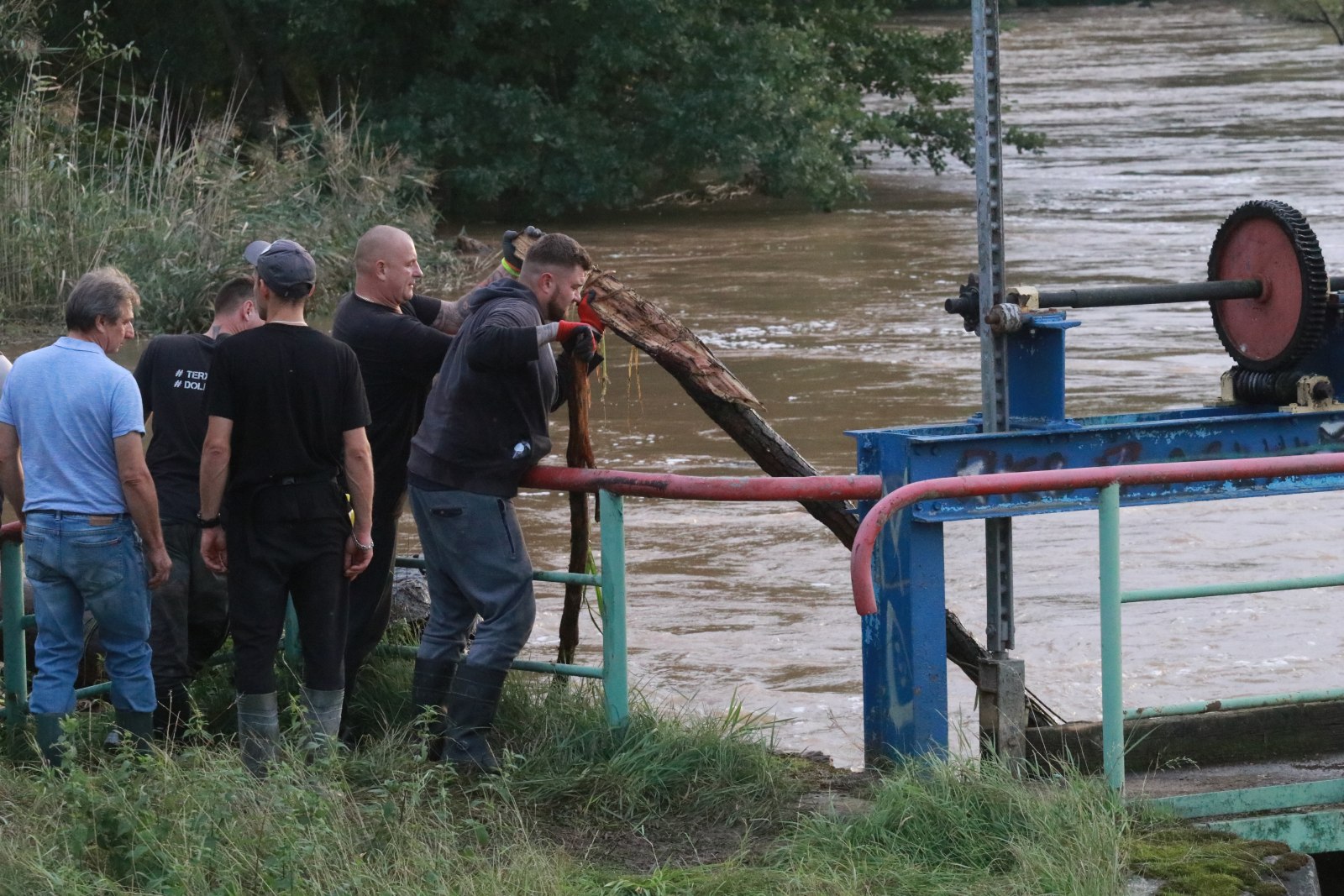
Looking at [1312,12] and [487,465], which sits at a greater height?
[1312,12]

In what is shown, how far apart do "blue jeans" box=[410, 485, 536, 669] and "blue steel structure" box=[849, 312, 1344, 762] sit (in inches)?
40.5

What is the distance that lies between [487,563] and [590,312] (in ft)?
3.17

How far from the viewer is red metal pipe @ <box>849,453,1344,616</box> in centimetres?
429

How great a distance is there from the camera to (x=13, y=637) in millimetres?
5391

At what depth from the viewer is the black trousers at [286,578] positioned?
16.2ft

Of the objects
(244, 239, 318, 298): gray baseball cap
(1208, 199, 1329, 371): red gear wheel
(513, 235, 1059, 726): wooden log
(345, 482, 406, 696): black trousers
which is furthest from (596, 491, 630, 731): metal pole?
(1208, 199, 1329, 371): red gear wheel

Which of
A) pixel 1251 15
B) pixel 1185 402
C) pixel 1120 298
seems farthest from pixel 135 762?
pixel 1251 15

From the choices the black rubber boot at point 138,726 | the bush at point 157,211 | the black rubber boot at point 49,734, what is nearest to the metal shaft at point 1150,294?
the black rubber boot at point 138,726

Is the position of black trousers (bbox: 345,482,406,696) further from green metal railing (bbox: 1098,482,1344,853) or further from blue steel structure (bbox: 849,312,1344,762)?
green metal railing (bbox: 1098,482,1344,853)

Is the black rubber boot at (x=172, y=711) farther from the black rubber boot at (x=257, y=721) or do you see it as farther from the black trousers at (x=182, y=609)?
the black rubber boot at (x=257, y=721)

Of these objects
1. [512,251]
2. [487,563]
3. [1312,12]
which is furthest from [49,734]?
[1312,12]

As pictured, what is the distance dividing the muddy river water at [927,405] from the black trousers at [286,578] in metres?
1.40

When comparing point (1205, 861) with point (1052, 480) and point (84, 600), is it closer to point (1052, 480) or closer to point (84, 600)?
point (1052, 480)

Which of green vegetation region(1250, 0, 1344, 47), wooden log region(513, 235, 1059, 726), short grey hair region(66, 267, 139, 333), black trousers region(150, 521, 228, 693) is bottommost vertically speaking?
black trousers region(150, 521, 228, 693)
